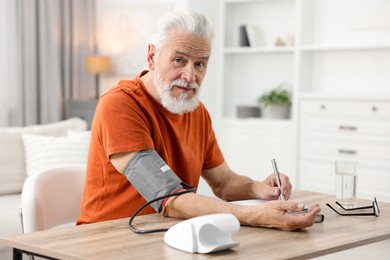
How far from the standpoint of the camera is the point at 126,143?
1.97m

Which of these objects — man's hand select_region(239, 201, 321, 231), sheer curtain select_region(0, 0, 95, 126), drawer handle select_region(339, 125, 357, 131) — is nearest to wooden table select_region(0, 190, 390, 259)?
man's hand select_region(239, 201, 321, 231)

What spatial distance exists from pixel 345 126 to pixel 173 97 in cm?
330

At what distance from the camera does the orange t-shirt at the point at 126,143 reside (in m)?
2.01

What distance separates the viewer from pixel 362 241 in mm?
1693

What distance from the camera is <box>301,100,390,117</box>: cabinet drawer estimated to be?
499 centimetres

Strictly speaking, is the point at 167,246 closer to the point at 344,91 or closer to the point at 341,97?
the point at 341,97

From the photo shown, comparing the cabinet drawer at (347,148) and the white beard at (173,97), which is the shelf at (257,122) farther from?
the white beard at (173,97)

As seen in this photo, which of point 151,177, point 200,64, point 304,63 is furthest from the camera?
point 304,63

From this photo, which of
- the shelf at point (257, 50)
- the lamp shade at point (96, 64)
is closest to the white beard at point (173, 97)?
the shelf at point (257, 50)

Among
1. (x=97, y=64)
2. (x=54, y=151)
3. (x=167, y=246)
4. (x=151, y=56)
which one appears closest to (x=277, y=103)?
(x=97, y=64)

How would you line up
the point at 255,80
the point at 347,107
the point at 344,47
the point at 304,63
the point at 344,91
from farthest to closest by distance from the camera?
the point at 255,80 → the point at 304,63 → the point at 344,91 → the point at 344,47 → the point at 347,107

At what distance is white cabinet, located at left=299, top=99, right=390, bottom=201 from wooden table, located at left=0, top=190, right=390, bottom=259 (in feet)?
10.4

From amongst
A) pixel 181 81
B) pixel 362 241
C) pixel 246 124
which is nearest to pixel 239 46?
pixel 246 124

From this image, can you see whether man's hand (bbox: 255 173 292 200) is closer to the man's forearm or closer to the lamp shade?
the man's forearm
